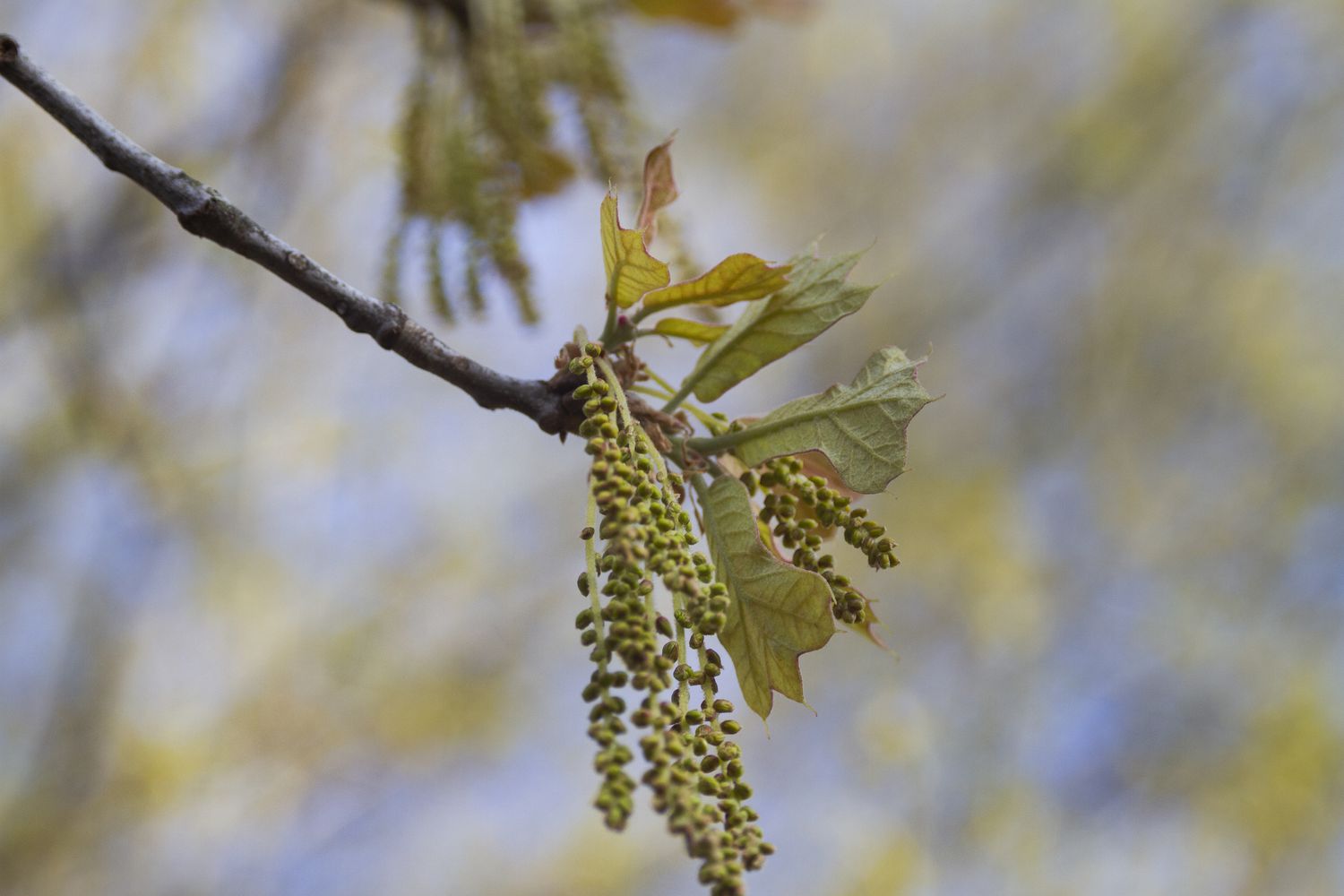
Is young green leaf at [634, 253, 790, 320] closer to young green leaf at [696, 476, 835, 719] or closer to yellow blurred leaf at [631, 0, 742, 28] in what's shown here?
young green leaf at [696, 476, 835, 719]

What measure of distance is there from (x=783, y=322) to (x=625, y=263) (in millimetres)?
130

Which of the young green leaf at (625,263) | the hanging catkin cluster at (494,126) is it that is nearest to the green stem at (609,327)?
the young green leaf at (625,263)

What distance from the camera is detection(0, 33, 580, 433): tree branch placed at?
2.07 feet

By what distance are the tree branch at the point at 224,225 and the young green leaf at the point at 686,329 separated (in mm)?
186

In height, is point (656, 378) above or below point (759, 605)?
above

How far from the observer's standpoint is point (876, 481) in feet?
2.20

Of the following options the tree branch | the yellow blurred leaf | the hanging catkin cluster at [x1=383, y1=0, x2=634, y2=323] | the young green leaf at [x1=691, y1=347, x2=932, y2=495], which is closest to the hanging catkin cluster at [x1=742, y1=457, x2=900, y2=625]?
the young green leaf at [x1=691, y1=347, x2=932, y2=495]

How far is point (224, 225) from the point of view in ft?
2.08

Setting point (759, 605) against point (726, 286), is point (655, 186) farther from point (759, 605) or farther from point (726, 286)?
point (759, 605)

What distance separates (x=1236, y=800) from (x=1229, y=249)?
2.39 meters

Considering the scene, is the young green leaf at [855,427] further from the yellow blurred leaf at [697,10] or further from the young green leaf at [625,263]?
the yellow blurred leaf at [697,10]

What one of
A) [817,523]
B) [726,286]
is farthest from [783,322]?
[817,523]

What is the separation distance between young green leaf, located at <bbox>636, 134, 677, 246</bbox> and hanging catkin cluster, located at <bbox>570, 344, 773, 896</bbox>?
20 cm

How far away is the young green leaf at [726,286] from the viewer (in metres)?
0.72
